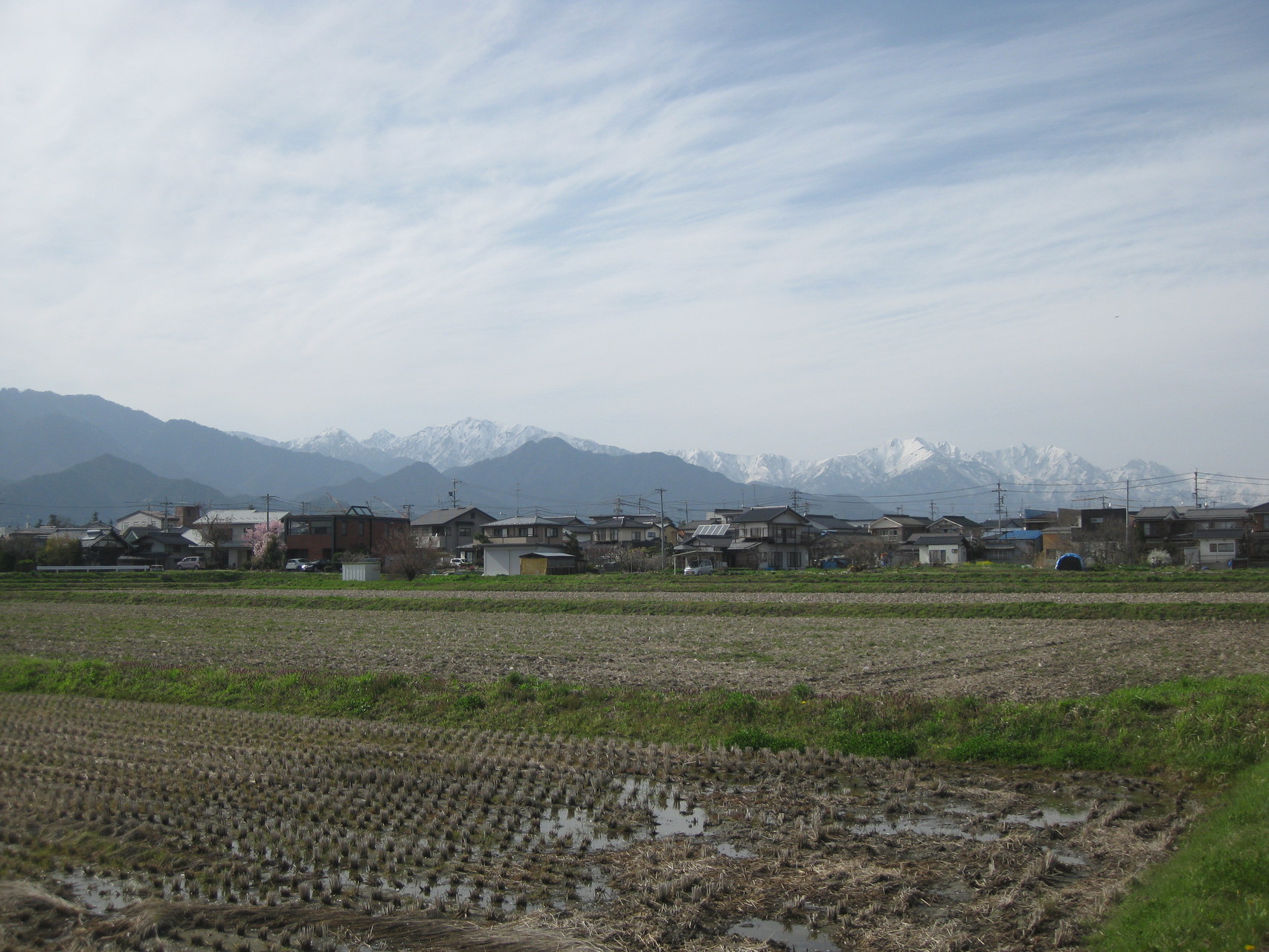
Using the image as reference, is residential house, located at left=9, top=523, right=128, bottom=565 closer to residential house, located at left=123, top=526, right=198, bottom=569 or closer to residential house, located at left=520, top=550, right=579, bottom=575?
residential house, located at left=123, top=526, right=198, bottom=569

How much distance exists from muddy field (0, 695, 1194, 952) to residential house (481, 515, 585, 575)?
4920 cm

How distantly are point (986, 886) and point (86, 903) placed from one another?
6887mm

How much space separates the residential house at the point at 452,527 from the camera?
81.1 metres

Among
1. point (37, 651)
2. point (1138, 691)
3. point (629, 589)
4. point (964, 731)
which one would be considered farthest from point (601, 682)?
point (629, 589)

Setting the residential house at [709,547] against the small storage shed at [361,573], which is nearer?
the small storage shed at [361,573]

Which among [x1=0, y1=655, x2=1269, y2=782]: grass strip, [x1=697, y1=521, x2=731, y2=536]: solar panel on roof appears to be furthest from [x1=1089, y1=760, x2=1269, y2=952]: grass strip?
[x1=697, y1=521, x2=731, y2=536]: solar panel on roof

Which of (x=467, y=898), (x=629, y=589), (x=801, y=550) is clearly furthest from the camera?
(x=801, y=550)

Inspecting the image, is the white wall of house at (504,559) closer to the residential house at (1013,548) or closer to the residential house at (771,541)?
the residential house at (771,541)

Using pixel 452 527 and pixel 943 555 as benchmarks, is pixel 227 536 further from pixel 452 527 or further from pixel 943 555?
pixel 943 555

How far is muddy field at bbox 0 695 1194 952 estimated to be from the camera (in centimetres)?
598

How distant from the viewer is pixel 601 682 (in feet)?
51.6

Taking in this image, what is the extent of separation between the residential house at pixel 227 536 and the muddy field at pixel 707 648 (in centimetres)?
4554

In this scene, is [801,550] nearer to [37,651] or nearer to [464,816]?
[37,651]

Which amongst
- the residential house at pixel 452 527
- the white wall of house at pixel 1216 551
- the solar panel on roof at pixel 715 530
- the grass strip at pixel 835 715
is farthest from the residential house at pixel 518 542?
the white wall of house at pixel 1216 551
